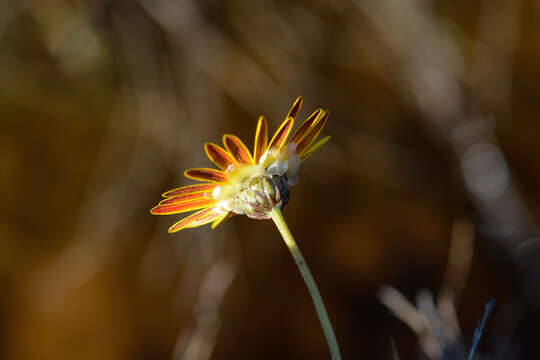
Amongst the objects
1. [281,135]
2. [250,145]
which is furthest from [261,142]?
[250,145]

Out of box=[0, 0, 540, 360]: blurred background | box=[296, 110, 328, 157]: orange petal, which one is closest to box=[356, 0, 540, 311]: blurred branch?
box=[0, 0, 540, 360]: blurred background

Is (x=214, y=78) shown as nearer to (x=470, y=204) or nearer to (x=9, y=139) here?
(x=9, y=139)

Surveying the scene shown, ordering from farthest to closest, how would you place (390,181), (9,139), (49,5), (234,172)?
(390,181), (9,139), (49,5), (234,172)

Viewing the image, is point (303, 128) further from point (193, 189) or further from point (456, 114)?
point (456, 114)

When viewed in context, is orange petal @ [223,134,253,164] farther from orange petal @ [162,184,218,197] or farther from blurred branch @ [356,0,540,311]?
blurred branch @ [356,0,540,311]

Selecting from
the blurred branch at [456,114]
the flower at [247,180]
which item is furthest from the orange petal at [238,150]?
the blurred branch at [456,114]

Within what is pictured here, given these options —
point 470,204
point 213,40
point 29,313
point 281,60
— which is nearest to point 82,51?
point 213,40

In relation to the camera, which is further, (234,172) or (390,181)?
(390,181)

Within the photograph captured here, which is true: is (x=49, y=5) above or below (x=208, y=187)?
above
